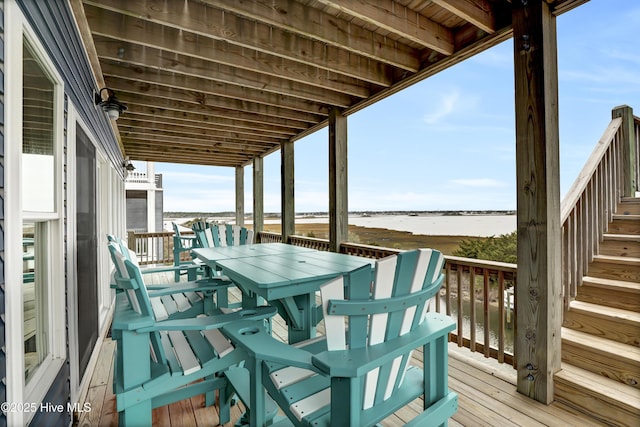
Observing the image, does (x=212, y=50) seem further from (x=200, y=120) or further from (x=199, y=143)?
(x=199, y=143)

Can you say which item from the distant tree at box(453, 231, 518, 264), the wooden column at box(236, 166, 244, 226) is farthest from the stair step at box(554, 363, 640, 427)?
the wooden column at box(236, 166, 244, 226)

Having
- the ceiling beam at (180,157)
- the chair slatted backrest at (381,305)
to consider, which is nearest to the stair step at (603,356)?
the chair slatted backrest at (381,305)

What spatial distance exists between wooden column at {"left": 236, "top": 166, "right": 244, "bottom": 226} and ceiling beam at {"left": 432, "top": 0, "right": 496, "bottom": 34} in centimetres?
655

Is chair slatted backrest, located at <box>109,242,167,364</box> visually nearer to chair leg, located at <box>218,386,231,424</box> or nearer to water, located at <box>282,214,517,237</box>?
chair leg, located at <box>218,386,231,424</box>

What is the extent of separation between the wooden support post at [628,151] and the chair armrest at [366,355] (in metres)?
3.13

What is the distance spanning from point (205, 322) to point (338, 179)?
2.99 m

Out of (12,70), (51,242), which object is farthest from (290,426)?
(12,70)

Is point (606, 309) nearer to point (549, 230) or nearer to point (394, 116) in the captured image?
point (549, 230)

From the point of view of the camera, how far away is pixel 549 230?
192 centimetres

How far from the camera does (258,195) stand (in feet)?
22.4

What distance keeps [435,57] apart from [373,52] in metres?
0.63

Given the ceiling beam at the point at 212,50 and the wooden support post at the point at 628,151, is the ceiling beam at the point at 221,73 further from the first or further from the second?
the wooden support post at the point at 628,151

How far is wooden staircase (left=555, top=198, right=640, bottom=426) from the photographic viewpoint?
1.78 meters

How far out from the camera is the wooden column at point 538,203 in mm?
1924
